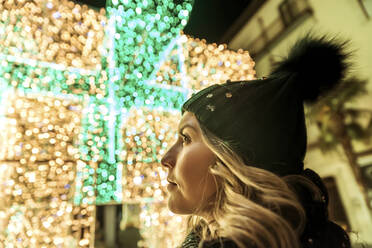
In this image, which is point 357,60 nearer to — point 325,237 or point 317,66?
point 317,66

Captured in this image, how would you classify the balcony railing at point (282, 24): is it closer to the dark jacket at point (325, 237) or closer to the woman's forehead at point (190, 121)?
the woman's forehead at point (190, 121)

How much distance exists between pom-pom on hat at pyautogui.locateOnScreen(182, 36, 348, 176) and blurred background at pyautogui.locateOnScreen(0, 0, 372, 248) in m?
0.61

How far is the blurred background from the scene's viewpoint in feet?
6.14

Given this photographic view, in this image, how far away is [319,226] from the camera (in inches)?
27.4

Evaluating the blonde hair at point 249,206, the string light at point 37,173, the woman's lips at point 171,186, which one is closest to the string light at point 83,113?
the string light at point 37,173

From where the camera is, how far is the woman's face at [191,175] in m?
0.74

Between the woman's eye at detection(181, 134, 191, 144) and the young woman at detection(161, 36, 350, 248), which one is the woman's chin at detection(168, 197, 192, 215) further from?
the woman's eye at detection(181, 134, 191, 144)

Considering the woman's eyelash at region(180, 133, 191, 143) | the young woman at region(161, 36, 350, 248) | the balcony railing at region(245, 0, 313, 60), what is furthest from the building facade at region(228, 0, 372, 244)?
the woman's eyelash at region(180, 133, 191, 143)

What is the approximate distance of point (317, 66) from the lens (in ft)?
2.82

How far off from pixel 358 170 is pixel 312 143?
0.73m

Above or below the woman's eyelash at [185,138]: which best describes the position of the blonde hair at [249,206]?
below

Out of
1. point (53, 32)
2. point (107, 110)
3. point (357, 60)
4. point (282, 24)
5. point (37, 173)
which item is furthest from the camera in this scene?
point (282, 24)

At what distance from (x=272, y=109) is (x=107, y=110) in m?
1.80

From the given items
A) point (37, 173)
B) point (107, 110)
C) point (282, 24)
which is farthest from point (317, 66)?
point (282, 24)
